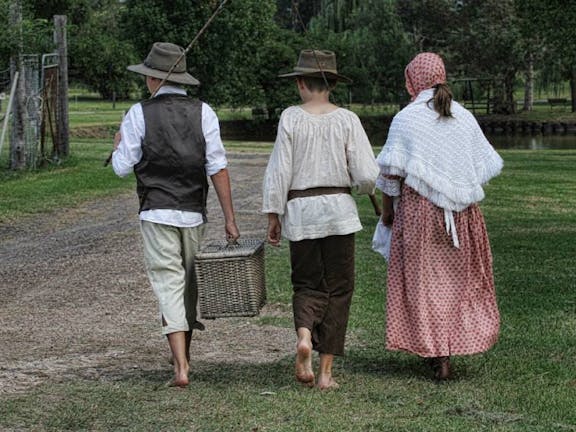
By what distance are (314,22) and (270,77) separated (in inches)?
428

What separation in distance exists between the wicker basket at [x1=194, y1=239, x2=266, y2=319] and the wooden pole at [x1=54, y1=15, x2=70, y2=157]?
1851cm

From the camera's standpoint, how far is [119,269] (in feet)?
38.9

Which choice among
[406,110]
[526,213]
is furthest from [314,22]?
[406,110]

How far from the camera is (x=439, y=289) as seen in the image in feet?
22.8

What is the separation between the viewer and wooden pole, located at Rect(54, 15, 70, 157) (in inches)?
971

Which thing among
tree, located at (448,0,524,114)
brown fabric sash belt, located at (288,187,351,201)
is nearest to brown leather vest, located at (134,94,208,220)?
brown fabric sash belt, located at (288,187,351,201)

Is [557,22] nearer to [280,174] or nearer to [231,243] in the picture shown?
[231,243]

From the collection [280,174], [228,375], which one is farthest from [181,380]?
[280,174]

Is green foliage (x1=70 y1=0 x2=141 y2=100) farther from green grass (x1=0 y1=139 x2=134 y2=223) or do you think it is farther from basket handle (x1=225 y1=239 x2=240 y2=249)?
basket handle (x1=225 y1=239 x2=240 y2=249)

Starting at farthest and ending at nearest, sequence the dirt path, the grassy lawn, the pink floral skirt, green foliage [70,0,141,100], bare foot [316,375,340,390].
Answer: green foliage [70,0,141,100]
the dirt path
the pink floral skirt
bare foot [316,375,340,390]
the grassy lawn

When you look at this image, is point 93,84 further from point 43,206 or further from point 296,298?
point 296,298

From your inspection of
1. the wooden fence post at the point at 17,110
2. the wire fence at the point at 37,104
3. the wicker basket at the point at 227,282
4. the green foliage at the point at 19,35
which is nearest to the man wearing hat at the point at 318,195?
the wicker basket at the point at 227,282

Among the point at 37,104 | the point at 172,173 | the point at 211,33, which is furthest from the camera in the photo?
the point at 211,33

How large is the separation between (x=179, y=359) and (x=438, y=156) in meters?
1.87
